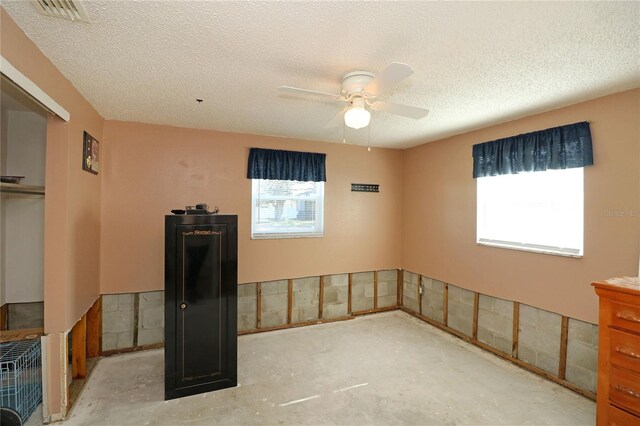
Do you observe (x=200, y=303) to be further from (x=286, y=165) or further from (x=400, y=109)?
(x=400, y=109)

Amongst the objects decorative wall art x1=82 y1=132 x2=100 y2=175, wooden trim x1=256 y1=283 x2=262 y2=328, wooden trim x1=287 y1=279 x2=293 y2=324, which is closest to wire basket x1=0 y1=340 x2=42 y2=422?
decorative wall art x1=82 y1=132 x2=100 y2=175

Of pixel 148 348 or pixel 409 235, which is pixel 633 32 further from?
pixel 148 348

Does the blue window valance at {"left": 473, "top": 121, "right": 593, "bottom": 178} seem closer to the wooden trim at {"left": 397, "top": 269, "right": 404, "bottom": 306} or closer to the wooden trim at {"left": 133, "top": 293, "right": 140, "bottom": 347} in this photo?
the wooden trim at {"left": 397, "top": 269, "right": 404, "bottom": 306}

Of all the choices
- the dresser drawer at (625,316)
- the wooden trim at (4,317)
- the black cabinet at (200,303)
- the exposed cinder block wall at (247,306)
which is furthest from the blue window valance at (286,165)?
the dresser drawer at (625,316)

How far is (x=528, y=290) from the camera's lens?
3.14m

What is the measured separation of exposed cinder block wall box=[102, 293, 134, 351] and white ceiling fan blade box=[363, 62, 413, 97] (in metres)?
3.43

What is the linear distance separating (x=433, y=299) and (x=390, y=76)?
358cm

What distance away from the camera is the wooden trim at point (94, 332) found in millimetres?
3215

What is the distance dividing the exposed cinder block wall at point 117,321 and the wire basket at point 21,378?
81 centimetres

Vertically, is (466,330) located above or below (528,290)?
below

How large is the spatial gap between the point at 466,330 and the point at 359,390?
6.11 feet

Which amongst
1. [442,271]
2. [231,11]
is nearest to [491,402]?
[442,271]

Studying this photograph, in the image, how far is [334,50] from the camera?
1848mm

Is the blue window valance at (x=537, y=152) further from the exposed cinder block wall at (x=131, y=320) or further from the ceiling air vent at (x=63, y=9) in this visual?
the exposed cinder block wall at (x=131, y=320)
